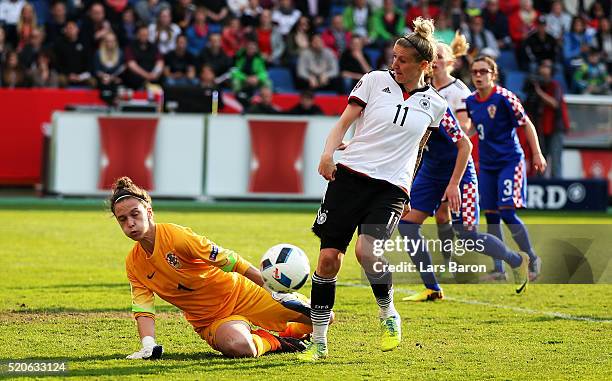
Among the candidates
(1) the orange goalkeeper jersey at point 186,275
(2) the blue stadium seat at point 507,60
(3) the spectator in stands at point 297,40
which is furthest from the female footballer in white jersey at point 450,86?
(2) the blue stadium seat at point 507,60

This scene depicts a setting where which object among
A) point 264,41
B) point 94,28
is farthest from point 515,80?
point 94,28

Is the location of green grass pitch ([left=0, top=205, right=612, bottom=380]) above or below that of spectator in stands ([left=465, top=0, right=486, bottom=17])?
below

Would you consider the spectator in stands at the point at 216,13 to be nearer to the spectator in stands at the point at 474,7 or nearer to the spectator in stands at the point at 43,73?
the spectator in stands at the point at 43,73

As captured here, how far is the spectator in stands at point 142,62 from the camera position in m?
21.7

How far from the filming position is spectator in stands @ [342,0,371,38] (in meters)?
24.0

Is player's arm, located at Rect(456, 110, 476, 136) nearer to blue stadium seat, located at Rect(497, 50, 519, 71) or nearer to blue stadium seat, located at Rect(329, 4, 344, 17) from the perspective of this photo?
blue stadium seat, located at Rect(497, 50, 519, 71)

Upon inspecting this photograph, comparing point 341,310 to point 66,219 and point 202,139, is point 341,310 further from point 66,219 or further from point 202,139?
point 202,139

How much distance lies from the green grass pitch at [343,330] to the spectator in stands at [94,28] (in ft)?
29.9

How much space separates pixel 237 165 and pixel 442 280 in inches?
350

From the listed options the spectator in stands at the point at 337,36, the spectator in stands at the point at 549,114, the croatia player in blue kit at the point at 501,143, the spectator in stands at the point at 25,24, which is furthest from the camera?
the spectator in stands at the point at 337,36

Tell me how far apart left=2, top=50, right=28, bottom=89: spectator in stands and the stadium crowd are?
0.02 metres

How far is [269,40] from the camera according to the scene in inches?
908

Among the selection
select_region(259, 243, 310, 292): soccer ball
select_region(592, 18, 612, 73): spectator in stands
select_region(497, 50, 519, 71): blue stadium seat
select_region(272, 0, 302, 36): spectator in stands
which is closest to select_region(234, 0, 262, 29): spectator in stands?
select_region(272, 0, 302, 36): spectator in stands

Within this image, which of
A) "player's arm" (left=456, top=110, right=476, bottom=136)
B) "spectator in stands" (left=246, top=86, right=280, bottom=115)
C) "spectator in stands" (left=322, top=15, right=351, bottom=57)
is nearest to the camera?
"player's arm" (left=456, top=110, right=476, bottom=136)
